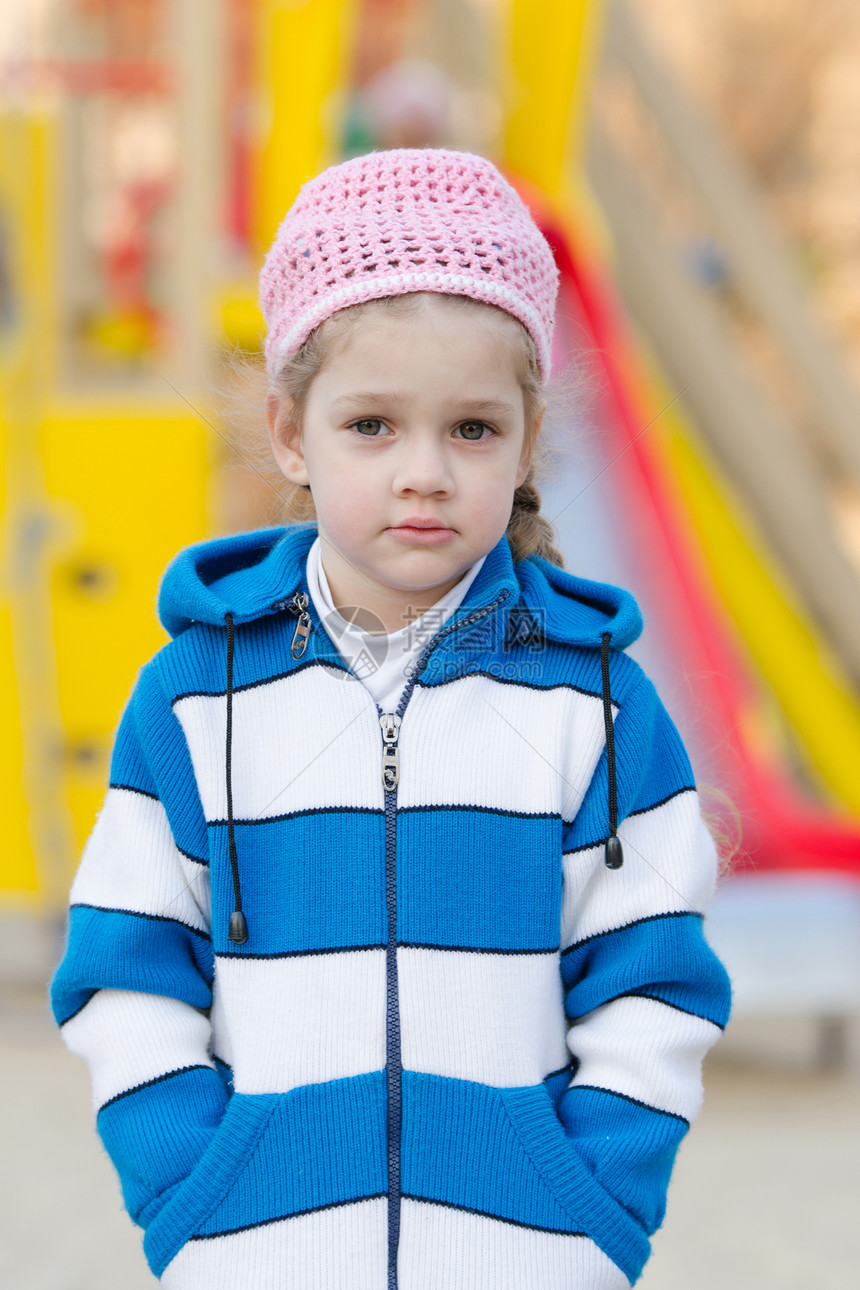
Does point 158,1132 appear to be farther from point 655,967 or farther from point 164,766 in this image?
point 655,967

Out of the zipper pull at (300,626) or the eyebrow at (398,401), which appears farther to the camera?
the zipper pull at (300,626)

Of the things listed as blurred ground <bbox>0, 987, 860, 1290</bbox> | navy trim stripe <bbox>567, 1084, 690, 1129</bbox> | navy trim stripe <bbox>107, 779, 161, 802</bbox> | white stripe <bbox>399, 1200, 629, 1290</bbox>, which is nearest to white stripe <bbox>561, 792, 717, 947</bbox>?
navy trim stripe <bbox>567, 1084, 690, 1129</bbox>

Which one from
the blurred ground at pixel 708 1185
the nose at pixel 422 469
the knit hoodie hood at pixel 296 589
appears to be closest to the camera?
the nose at pixel 422 469

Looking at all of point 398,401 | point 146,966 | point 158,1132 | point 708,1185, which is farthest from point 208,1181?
point 708,1185

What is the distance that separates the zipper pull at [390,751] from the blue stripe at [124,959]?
0.19 metres

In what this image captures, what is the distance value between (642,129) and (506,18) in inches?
297

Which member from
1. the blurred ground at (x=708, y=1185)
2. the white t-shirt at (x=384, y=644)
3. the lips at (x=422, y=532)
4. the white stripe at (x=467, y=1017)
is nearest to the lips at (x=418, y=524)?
the lips at (x=422, y=532)

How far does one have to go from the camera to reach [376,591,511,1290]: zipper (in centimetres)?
99

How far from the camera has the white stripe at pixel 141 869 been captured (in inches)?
40.8

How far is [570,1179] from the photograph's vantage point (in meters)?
0.98

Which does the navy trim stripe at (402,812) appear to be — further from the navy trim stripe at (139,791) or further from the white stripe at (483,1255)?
the white stripe at (483,1255)

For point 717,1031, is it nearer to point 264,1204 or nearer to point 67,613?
point 264,1204

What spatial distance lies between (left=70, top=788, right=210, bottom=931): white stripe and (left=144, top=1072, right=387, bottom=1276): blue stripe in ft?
0.52

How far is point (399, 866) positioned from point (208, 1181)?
26cm
